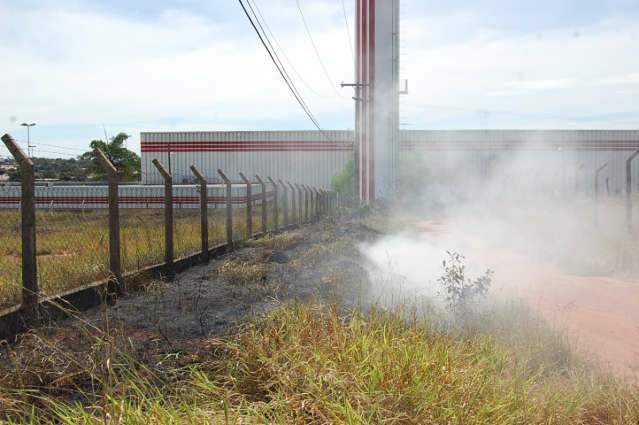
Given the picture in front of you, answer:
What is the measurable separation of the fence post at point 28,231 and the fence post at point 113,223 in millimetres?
1309

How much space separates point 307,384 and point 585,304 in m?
6.54

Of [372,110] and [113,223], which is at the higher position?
[372,110]

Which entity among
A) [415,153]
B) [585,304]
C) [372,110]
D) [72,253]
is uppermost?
[372,110]

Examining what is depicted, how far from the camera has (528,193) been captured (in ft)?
111

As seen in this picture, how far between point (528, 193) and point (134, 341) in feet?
103

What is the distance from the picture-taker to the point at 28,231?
17.7 feet

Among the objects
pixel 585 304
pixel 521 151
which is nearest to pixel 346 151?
pixel 521 151

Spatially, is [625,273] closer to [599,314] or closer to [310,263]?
[599,314]

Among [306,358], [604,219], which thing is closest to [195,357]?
[306,358]

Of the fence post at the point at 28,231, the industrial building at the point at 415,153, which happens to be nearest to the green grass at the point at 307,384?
the fence post at the point at 28,231

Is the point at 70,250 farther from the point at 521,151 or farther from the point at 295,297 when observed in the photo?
the point at 521,151

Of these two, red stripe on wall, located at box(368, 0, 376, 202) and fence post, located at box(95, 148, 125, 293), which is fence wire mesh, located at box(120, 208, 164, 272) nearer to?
fence post, located at box(95, 148, 125, 293)

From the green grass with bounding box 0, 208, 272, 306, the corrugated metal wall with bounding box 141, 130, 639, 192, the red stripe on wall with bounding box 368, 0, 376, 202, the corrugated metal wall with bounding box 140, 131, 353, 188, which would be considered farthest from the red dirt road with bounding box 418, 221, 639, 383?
the corrugated metal wall with bounding box 141, 130, 639, 192

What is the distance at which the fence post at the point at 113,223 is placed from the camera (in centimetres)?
673
